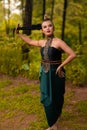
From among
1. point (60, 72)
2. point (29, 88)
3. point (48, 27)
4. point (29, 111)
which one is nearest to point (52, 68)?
point (60, 72)

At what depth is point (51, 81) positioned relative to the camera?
5.70 metres

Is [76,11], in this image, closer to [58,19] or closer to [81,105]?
[58,19]

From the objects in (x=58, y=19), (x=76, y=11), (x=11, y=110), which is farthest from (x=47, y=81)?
(x=58, y=19)

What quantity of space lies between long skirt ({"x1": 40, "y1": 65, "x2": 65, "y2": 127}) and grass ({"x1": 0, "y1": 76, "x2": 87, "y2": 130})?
715 mm

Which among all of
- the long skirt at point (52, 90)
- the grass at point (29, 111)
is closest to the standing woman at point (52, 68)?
the long skirt at point (52, 90)

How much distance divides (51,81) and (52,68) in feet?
0.76

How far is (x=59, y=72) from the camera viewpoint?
564cm

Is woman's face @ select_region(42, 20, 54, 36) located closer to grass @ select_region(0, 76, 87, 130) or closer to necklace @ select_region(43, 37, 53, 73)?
necklace @ select_region(43, 37, 53, 73)

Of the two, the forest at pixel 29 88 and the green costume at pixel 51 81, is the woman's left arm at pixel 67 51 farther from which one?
the forest at pixel 29 88

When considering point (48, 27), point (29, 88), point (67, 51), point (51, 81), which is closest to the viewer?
point (67, 51)

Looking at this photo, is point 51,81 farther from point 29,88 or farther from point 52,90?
point 29,88

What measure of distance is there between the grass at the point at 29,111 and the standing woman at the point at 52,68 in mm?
805

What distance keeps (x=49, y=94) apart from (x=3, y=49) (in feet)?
17.5

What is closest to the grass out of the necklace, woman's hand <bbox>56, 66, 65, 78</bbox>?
woman's hand <bbox>56, 66, 65, 78</bbox>
